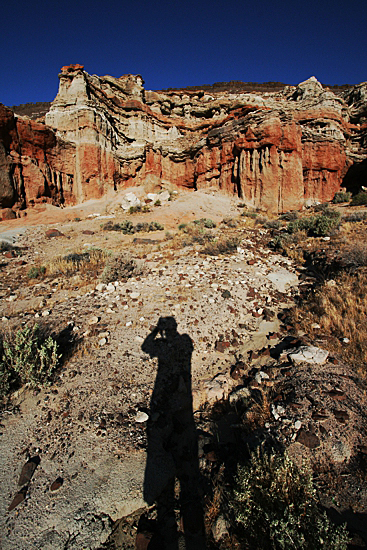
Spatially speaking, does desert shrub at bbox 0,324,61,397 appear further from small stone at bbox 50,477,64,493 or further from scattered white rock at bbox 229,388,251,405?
scattered white rock at bbox 229,388,251,405

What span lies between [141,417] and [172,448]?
539 millimetres

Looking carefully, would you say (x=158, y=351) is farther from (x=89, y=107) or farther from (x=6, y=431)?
(x=89, y=107)

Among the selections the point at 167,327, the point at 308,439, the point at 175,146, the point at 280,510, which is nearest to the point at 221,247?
the point at 167,327

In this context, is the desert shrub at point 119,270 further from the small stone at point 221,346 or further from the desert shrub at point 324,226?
the desert shrub at point 324,226

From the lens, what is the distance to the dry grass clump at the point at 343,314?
3.54 m

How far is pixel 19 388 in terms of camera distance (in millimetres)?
3098

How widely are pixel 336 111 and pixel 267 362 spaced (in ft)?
92.2

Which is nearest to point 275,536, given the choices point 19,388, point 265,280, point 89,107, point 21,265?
point 19,388

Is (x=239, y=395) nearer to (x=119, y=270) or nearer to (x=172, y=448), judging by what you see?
(x=172, y=448)

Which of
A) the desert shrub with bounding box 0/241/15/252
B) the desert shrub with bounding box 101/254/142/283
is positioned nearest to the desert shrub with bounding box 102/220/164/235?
the desert shrub with bounding box 0/241/15/252

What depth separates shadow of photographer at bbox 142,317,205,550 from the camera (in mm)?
2131

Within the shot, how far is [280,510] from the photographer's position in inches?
71.1

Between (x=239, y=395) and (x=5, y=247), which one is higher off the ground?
(x=5, y=247)

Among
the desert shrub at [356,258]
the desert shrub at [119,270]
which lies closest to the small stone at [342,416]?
the desert shrub at [356,258]
